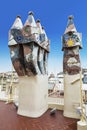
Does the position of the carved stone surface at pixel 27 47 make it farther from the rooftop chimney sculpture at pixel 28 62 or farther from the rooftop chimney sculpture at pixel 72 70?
the rooftop chimney sculpture at pixel 72 70

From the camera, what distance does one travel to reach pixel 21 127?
18.2 ft

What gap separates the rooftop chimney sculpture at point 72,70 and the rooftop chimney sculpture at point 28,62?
1.35m

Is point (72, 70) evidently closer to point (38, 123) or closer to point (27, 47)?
point (27, 47)

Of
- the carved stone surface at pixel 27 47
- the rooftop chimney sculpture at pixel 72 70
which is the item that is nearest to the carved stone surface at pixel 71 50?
the rooftop chimney sculpture at pixel 72 70

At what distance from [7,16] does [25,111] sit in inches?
332

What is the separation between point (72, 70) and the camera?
670 cm

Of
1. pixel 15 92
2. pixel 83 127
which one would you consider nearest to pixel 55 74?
pixel 15 92

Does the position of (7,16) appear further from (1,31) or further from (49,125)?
(49,125)

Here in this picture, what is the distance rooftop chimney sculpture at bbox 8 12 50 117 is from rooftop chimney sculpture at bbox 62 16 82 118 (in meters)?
1.35

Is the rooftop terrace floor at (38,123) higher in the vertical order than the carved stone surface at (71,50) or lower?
lower

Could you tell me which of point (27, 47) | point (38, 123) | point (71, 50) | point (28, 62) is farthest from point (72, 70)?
point (38, 123)

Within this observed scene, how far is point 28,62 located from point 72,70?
85.4 inches

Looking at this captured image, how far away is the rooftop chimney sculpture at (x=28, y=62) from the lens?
6641 mm

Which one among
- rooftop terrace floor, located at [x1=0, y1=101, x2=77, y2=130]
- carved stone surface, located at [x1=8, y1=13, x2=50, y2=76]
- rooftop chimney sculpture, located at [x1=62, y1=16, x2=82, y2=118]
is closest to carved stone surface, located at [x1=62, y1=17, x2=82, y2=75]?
rooftop chimney sculpture, located at [x1=62, y1=16, x2=82, y2=118]
